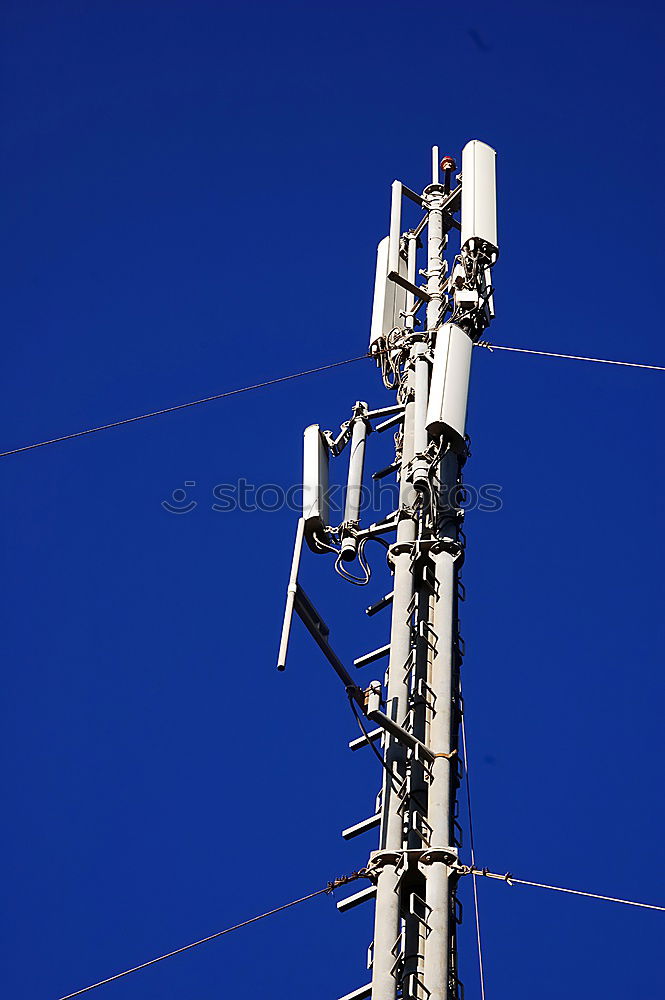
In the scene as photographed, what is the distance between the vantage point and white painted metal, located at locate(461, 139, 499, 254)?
14.6 metres

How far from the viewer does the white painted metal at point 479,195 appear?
14586 millimetres

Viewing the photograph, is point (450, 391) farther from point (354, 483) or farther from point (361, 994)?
point (361, 994)

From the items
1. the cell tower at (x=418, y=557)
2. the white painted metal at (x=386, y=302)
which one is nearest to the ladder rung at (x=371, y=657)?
the cell tower at (x=418, y=557)

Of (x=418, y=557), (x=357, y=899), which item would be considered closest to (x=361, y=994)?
(x=357, y=899)

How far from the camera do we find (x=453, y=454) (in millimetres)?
13555

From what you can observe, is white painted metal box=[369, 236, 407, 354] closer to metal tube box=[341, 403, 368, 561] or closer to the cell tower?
the cell tower

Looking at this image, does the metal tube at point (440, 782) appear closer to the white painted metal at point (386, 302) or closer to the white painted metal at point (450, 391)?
the white painted metal at point (450, 391)

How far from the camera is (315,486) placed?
13430 mm

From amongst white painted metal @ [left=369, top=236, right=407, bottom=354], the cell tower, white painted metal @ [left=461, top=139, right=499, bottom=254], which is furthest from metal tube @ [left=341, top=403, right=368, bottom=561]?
white painted metal @ [left=461, top=139, right=499, bottom=254]

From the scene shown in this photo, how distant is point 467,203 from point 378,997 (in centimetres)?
823

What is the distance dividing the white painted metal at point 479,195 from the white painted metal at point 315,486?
258cm

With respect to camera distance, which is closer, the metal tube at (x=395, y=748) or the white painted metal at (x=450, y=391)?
the metal tube at (x=395, y=748)

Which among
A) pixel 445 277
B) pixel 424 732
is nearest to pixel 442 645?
pixel 424 732

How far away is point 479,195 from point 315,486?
3904 millimetres
